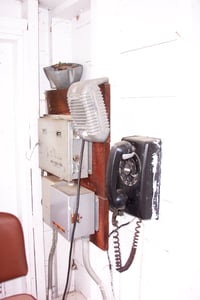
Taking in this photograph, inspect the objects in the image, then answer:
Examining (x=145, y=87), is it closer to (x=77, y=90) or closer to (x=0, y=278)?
(x=77, y=90)

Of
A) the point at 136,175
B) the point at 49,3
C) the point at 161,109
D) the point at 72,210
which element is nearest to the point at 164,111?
the point at 161,109

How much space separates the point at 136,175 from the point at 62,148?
46cm

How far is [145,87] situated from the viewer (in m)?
1.14

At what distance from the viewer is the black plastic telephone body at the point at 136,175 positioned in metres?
1.10

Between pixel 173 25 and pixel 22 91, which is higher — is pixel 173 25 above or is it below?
above

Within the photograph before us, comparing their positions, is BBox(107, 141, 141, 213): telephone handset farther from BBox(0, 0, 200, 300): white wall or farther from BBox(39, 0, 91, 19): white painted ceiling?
BBox(39, 0, 91, 19): white painted ceiling

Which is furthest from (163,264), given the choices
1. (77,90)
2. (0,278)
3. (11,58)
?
(11,58)

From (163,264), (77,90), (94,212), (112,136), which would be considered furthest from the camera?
(94,212)

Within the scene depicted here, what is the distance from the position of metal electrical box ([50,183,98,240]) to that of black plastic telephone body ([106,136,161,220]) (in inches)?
10.3

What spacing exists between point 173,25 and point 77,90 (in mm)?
453

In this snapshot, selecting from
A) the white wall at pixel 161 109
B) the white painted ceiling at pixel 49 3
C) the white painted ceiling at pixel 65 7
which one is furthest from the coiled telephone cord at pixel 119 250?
the white painted ceiling at pixel 49 3

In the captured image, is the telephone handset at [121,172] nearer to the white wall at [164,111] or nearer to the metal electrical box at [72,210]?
the white wall at [164,111]

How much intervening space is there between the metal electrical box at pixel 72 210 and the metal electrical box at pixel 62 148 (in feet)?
0.25

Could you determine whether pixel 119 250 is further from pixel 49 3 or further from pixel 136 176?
pixel 49 3
